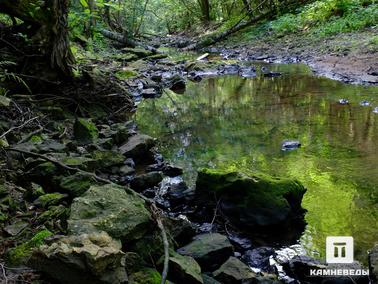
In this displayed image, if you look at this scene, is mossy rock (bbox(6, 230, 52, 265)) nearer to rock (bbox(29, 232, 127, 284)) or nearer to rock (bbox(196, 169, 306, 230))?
rock (bbox(29, 232, 127, 284))

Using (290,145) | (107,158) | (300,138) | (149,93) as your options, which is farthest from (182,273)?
(149,93)

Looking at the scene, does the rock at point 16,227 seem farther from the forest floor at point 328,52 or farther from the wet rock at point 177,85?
the forest floor at point 328,52

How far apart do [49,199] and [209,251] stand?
4.82 ft

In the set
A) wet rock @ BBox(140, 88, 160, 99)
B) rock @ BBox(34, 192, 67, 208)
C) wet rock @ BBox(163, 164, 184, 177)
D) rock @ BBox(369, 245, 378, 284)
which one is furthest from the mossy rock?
wet rock @ BBox(140, 88, 160, 99)

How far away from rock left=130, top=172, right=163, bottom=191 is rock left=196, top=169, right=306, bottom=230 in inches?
34.7

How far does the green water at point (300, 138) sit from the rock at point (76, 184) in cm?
179

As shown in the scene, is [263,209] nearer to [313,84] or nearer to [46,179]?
[46,179]

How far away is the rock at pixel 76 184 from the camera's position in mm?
4078

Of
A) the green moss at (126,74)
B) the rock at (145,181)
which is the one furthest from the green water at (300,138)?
the green moss at (126,74)

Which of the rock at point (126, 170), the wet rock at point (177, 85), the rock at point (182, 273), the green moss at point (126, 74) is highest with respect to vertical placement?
the green moss at point (126, 74)

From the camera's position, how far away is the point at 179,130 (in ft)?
26.4

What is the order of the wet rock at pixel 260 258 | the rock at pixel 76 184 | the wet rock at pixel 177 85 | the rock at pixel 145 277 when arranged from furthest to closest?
1. the wet rock at pixel 177 85
2. the rock at pixel 76 184
3. the wet rock at pixel 260 258
4. the rock at pixel 145 277

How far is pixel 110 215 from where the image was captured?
316cm

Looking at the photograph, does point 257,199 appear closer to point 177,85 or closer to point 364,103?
point 364,103
